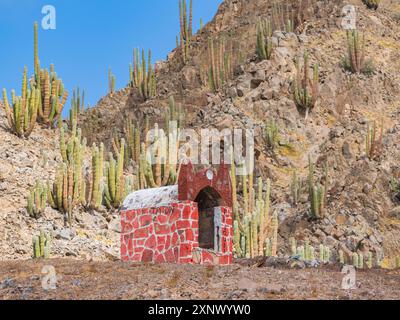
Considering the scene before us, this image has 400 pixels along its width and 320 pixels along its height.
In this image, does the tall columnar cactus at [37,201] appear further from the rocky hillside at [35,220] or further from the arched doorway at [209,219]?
the arched doorway at [209,219]

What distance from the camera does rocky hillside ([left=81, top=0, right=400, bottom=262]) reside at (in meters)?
24.8

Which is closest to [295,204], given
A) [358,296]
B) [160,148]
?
[160,148]

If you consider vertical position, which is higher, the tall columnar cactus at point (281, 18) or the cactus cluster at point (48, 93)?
the tall columnar cactus at point (281, 18)

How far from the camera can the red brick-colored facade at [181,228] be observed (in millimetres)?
15062

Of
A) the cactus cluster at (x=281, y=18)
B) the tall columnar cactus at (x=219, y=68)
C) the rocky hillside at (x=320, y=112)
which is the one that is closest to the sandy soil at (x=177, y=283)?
the rocky hillside at (x=320, y=112)

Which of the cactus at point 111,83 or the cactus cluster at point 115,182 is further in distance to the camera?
the cactus at point 111,83

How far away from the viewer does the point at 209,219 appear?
680 inches

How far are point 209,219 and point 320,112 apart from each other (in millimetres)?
14512

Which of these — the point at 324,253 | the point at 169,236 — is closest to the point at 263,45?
the point at 324,253

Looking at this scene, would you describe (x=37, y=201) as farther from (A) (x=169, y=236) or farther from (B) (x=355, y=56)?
(B) (x=355, y=56)

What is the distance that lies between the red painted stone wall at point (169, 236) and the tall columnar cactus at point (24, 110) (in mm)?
8530

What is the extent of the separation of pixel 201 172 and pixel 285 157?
1329cm
